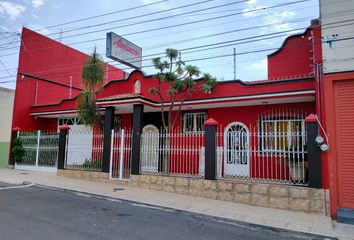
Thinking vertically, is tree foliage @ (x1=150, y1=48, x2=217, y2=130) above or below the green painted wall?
above

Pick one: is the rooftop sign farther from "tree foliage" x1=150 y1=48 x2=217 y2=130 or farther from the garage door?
the garage door

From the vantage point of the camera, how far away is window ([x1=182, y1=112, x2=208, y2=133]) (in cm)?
1311

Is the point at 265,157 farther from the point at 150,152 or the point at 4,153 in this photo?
the point at 4,153

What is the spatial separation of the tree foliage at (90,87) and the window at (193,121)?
408 cm

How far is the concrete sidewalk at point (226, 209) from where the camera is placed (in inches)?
255

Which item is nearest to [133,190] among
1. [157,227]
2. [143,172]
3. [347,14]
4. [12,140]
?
[143,172]

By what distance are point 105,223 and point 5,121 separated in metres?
13.5

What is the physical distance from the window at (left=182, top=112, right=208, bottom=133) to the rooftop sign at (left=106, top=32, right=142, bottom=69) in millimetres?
3799

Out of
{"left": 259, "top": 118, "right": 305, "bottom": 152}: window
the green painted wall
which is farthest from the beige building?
{"left": 259, "top": 118, "right": 305, "bottom": 152}: window

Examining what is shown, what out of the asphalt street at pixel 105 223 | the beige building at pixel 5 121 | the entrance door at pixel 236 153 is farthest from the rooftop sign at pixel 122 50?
the asphalt street at pixel 105 223

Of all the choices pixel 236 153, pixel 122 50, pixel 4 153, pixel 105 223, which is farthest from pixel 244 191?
pixel 4 153

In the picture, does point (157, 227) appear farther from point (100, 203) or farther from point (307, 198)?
point (307, 198)

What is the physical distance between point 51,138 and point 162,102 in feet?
18.9

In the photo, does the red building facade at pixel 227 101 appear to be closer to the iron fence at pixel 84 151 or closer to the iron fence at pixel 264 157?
the iron fence at pixel 264 157
